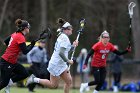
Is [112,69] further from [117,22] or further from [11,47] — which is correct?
[117,22]

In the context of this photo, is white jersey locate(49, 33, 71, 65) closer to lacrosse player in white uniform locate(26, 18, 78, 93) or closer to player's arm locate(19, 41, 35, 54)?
lacrosse player in white uniform locate(26, 18, 78, 93)

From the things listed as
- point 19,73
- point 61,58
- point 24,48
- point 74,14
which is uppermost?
point 74,14

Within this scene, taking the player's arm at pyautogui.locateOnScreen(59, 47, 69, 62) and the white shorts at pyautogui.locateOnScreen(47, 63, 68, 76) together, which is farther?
the white shorts at pyautogui.locateOnScreen(47, 63, 68, 76)

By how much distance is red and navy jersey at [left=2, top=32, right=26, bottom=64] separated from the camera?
15945mm

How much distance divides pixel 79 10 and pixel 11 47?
95.1ft

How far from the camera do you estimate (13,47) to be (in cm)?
1614

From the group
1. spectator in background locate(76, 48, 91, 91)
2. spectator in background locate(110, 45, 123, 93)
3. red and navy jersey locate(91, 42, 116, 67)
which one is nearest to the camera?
red and navy jersey locate(91, 42, 116, 67)

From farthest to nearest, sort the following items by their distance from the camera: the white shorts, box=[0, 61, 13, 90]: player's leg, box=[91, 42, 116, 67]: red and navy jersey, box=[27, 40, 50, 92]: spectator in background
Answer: box=[27, 40, 50, 92]: spectator in background
box=[91, 42, 116, 67]: red and navy jersey
box=[0, 61, 13, 90]: player's leg
the white shorts

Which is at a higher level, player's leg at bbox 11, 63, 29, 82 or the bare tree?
the bare tree

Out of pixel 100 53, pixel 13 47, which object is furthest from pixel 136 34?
pixel 13 47

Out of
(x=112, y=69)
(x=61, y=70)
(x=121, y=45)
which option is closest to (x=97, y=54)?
(x=61, y=70)

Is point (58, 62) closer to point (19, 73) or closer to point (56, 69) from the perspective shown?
point (56, 69)

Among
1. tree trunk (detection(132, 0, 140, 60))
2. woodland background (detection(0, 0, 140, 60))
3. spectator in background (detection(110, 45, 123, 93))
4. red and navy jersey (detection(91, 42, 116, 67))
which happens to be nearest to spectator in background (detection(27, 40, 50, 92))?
red and navy jersey (detection(91, 42, 116, 67))

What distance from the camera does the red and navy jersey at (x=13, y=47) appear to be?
15945mm
